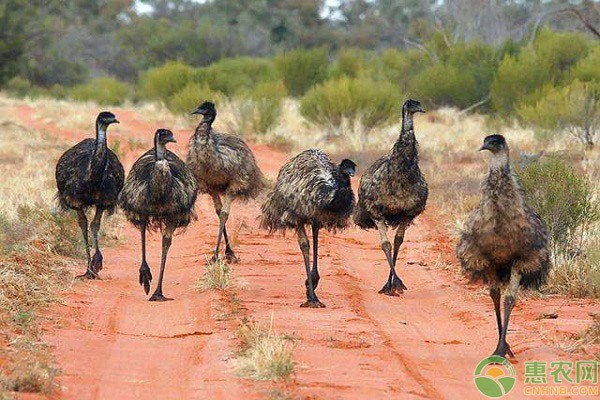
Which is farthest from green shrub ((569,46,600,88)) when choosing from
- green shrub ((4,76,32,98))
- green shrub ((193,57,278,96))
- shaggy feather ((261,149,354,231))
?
green shrub ((4,76,32,98))

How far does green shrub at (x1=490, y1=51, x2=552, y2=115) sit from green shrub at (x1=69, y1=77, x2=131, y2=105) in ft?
74.1

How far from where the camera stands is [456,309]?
9.65 m

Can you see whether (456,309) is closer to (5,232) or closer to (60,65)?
(5,232)

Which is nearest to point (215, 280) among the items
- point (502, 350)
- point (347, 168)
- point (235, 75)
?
point (347, 168)

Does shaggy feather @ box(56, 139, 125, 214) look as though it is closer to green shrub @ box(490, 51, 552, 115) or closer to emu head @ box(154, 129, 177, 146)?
emu head @ box(154, 129, 177, 146)

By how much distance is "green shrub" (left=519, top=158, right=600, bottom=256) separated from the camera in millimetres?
11250

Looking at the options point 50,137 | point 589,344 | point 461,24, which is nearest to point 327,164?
point 589,344

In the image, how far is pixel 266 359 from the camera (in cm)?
677

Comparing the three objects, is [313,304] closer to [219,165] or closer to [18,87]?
[219,165]

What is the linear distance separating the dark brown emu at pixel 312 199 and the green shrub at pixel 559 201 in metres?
2.27

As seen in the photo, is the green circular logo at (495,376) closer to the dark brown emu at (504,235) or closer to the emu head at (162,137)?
the dark brown emu at (504,235)

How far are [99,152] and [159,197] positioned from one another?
1.24 meters

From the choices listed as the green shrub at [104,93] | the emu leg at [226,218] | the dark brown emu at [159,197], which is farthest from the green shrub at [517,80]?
the green shrub at [104,93]

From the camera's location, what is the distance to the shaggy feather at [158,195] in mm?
10141
